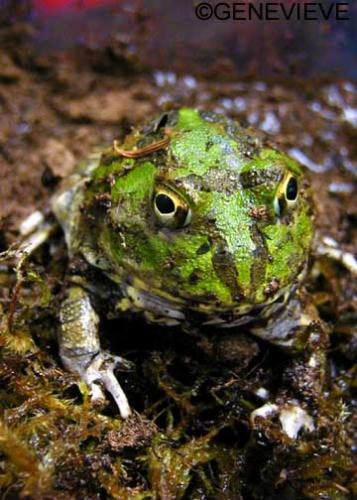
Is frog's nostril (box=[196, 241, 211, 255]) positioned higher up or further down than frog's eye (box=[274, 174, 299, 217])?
further down

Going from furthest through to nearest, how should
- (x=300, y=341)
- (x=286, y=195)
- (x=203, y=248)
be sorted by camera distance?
(x=300, y=341) < (x=286, y=195) < (x=203, y=248)

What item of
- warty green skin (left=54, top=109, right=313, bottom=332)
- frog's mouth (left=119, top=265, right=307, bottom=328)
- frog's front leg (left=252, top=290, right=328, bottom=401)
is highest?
warty green skin (left=54, top=109, right=313, bottom=332)

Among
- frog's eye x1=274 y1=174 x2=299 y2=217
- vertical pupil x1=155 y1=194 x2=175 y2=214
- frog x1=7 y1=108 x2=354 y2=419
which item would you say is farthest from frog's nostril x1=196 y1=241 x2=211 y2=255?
frog's eye x1=274 y1=174 x2=299 y2=217

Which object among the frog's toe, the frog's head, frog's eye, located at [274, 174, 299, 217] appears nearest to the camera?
the frog's head

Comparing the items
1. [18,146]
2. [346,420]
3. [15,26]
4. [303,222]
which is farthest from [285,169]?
[15,26]

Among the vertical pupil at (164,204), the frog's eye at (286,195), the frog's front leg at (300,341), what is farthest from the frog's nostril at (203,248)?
the frog's front leg at (300,341)

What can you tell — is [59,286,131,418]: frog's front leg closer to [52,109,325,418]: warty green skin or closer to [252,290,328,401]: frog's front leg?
[52,109,325,418]: warty green skin

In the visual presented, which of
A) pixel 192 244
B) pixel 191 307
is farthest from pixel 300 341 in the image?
pixel 192 244

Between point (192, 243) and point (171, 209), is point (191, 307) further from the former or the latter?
point (171, 209)
